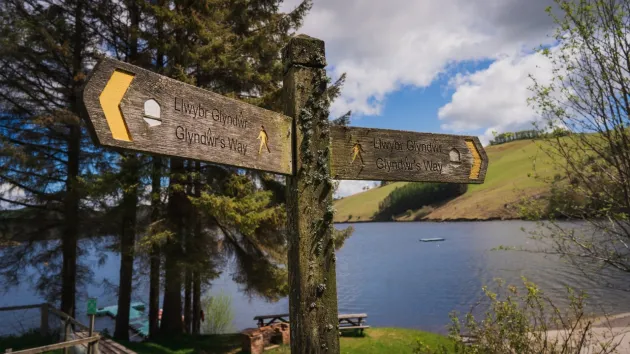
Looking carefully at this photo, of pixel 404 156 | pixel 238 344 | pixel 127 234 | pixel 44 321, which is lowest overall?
pixel 238 344

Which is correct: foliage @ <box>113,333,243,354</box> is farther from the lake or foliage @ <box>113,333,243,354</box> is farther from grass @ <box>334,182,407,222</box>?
grass @ <box>334,182,407,222</box>

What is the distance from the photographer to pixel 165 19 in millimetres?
9844

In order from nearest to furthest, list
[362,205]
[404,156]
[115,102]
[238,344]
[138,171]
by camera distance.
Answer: [115,102], [404,156], [138,171], [238,344], [362,205]

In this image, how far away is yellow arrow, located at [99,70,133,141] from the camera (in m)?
1.36

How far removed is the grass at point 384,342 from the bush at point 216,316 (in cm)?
722

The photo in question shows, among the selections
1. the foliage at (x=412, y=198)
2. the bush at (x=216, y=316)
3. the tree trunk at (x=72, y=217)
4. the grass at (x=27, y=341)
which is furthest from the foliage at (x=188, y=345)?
the foliage at (x=412, y=198)

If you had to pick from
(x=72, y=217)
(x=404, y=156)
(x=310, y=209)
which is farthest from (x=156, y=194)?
(x=310, y=209)

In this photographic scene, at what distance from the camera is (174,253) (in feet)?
32.8

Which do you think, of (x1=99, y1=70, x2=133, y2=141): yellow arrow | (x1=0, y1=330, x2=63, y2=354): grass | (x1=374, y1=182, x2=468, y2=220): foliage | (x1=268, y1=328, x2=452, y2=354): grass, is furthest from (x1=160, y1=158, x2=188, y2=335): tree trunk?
(x1=374, y1=182, x2=468, y2=220): foliage

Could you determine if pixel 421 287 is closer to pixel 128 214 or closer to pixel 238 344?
pixel 238 344

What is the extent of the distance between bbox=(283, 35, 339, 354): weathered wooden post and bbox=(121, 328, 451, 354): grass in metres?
9.96

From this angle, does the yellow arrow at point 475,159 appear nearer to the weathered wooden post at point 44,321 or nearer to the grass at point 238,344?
the grass at point 238,344

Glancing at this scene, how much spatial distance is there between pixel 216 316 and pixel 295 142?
720 inches

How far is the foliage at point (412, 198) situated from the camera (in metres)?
114
